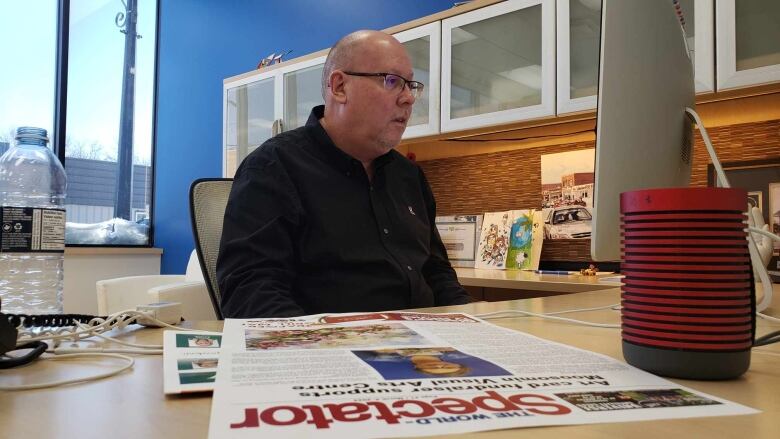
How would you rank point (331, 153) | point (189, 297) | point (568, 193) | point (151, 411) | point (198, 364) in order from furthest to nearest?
point (568, 193), point (189, 297), point (331, 153), point (198, 364), point (151, 411)

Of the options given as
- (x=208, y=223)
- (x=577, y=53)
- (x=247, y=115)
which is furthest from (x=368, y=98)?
(x=247, y=115)

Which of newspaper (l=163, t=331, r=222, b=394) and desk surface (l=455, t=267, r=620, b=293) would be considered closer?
newspaper (l=163, t=331, r=222, b=394)

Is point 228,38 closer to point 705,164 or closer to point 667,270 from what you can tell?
point 705,164

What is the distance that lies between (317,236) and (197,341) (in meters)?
0.70

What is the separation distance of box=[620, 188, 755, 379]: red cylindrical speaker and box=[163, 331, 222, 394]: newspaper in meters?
0.35

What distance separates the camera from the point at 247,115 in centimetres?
316

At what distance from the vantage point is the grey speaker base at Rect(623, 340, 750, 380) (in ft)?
1.45

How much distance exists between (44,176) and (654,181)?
216 centimetres

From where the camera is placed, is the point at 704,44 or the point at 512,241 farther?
the point at 512,241

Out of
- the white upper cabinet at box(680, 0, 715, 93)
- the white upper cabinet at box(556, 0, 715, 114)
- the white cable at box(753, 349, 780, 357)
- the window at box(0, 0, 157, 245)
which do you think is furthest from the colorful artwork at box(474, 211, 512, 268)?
the window at box(0, 0, 157, 245)

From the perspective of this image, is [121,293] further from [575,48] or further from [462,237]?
[575,48]

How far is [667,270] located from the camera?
1.45 ft

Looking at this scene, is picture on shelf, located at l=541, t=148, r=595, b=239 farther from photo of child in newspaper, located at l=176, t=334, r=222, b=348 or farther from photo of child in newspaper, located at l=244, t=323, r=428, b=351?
photo of child in newspaper, located at l=176, t=334, r=222, b=348

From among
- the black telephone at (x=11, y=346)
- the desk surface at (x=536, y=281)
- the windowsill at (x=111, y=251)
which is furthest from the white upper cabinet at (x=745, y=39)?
the windowsill at (x=111, y=251)
